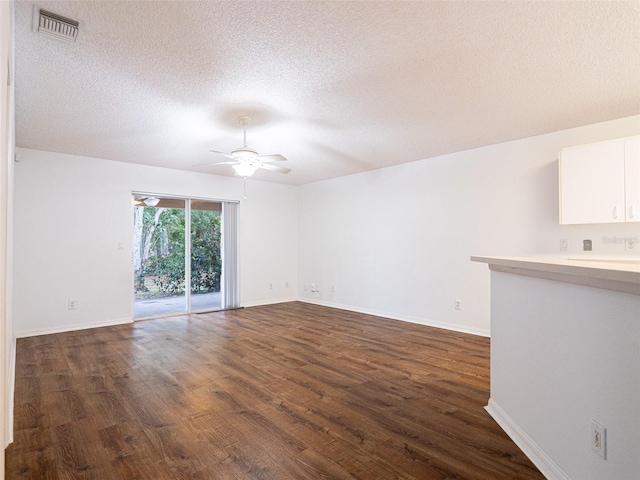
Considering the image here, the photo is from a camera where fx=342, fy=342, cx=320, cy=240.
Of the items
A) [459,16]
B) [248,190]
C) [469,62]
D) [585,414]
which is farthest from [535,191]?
[248,190]

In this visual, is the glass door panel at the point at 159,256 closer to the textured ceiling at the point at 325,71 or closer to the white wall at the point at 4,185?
the textured ceiling at the point at 325,71

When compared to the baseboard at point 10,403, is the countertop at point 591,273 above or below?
above

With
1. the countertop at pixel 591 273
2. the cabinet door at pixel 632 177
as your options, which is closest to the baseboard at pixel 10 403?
the countertop at pixel 591 273

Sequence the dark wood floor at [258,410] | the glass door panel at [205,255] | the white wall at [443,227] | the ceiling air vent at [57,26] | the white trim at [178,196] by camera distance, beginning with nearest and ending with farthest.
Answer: the dark wood floor at [258,410]
the ceiling air vent at [57,26]
the white wall at [443,227]
the white trim at [178,196]
the glass door panel at [205,255]

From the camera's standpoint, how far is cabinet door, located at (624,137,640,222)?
10.4ft

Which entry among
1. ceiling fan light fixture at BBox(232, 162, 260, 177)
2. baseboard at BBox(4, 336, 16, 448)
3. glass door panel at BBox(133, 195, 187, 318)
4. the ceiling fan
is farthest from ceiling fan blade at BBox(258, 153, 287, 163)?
glass door panel at BBox(133, 195, 187, 318)

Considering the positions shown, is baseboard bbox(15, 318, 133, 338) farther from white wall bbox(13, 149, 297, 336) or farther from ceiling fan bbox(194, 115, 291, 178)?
ceiling fan bbox(194, 115, 291, 178)

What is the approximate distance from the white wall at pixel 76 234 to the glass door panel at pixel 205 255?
376 mm

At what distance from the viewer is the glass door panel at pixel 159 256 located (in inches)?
221

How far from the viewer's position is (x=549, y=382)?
1710mm

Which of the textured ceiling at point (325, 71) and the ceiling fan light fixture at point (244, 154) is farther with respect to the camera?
the ceiling fan light fixture at point (244, 154)

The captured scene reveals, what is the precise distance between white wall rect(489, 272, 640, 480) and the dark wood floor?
0.23 metres

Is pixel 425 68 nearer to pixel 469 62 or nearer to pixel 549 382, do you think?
pixel 469 62

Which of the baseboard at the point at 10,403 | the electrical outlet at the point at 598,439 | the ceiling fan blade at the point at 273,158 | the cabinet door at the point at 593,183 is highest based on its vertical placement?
the ceiling fan blade at the point at 273,158
